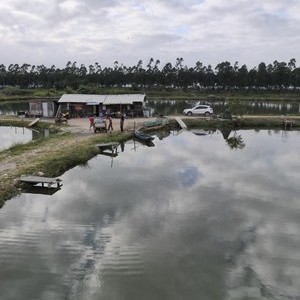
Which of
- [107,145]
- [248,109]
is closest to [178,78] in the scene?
[248,109]

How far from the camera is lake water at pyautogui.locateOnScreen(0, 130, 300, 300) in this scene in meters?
9.95

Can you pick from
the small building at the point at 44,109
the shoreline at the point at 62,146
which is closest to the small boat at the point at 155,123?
the shoreline at the point at 62,146

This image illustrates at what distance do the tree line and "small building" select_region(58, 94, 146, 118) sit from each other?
2081 inches

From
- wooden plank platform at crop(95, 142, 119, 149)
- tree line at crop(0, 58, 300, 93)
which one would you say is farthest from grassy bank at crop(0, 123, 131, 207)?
tree line at crop(0, 58, 300, 93)

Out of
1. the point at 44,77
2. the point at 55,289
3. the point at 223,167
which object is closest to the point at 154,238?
the point at 55,289

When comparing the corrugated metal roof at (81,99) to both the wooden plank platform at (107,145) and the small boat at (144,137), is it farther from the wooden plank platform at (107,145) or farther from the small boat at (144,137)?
the wooden plank platform at (107,145)

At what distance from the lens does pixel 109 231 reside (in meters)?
13.3

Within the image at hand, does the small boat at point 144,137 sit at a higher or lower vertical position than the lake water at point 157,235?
higher

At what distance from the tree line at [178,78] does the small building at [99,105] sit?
52.9 m

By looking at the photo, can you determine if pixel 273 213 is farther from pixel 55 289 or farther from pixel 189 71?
pixel 189 71

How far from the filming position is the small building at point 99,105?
4316cm

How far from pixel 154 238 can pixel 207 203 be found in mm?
4337

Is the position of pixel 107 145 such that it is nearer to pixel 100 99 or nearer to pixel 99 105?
pixel 99 105

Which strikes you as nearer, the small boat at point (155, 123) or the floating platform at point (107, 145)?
the floating platform at point (107, 145)
